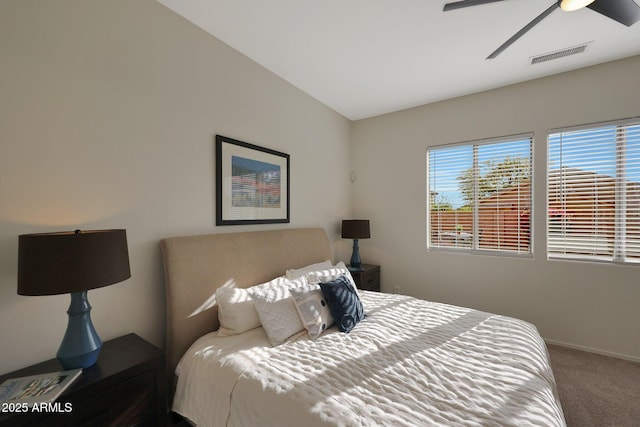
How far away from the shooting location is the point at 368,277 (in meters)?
3.40

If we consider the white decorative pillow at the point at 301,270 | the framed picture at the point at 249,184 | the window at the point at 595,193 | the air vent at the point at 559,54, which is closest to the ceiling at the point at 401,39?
the air vent at the point at 559,54

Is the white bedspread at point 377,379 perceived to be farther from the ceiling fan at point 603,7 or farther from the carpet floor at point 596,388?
the ceiling fan at point 603,7

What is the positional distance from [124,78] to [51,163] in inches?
25.5

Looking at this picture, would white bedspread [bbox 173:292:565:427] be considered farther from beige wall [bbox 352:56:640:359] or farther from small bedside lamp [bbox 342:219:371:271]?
small bedside lamp [bbox 342:219:371:271]

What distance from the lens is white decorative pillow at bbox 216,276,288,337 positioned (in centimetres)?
176

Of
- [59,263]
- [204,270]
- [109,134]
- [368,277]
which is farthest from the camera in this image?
[368,277]

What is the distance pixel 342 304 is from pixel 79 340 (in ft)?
4.71

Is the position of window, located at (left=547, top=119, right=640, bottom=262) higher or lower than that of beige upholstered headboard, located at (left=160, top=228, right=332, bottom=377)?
higher

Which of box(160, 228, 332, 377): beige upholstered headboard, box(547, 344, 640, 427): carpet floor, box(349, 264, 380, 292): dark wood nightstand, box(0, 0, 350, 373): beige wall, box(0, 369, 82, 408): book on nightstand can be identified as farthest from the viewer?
box(349, 264, 380, 292): dark wood nightstand

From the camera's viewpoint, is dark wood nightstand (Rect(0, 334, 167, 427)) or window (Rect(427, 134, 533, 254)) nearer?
dark wood nightstand (Rect(0, 334, 167, 427))

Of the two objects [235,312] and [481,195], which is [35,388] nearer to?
[235,312]

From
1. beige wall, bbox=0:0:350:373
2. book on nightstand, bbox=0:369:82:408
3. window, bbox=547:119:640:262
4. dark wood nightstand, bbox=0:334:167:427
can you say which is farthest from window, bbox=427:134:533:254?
book on nightstand, bbox=0:369:82:408

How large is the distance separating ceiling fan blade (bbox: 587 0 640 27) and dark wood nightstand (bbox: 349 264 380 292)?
2831 mm

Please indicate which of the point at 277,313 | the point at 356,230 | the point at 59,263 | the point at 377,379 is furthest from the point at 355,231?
the point at 59,263
